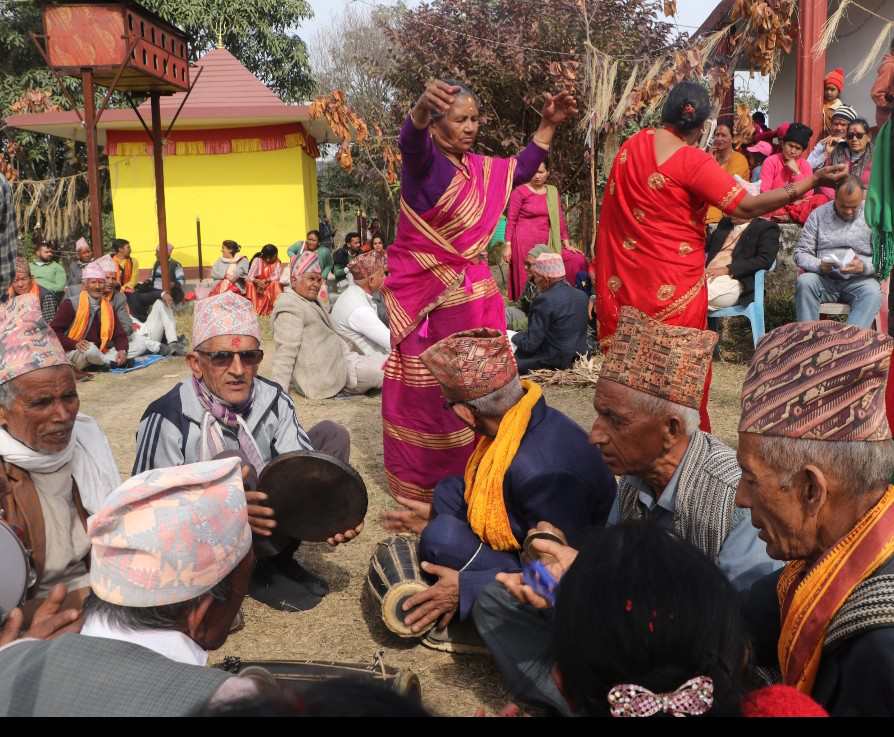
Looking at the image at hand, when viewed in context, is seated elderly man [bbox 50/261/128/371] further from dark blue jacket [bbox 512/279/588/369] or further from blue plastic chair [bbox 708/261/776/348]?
blue plastic chair [bbox 708/261/776/348]

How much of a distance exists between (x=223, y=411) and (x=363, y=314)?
4246 mm

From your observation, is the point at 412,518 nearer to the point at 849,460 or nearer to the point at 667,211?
the point at 667,211

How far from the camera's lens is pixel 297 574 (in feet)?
13.3

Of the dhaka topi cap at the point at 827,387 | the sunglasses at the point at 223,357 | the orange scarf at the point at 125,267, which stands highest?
the dhaka topi cap at the point at 827,387

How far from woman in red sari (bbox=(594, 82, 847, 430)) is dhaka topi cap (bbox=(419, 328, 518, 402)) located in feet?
4.44

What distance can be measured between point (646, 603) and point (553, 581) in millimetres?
1130

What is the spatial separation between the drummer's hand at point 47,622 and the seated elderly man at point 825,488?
1.74 m

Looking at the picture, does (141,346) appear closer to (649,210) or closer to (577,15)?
(649,210)

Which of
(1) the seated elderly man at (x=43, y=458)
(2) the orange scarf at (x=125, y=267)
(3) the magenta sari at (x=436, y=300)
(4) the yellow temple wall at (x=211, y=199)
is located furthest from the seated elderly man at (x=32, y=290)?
(4) the yellow temple wall at (x=211, y=199)

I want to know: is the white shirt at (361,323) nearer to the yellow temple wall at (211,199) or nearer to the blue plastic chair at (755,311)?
the blue plastic chair at (755,311)

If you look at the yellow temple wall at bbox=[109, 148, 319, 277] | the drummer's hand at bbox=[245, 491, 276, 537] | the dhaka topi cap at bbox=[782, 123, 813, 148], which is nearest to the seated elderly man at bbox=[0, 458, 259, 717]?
the drummer's hand at bbox=[245, 491, 276, 537]

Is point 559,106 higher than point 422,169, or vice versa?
point 559,106

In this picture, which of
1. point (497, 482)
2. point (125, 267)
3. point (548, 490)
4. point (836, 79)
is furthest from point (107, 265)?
point (836, 79)

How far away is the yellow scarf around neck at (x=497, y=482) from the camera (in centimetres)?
329
